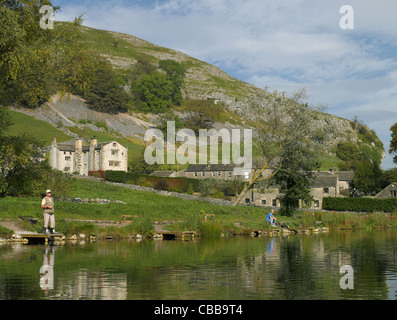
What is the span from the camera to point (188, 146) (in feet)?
544

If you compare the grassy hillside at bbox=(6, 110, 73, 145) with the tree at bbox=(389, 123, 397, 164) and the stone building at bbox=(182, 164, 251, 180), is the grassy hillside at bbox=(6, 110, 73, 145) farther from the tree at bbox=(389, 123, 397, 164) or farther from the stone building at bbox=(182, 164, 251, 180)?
the tree at bbox=(389, 123, 397, 164)

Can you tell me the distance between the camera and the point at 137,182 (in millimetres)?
90250

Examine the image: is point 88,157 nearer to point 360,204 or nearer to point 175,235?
point 360,204

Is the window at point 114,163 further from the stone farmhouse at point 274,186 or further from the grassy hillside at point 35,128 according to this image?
the grassy hillside at point 35,128

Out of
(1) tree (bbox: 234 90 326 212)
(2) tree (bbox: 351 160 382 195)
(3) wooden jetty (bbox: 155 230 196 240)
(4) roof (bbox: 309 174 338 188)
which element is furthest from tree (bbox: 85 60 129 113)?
(3) wooden jetty (bbox: 155 230 196 240)

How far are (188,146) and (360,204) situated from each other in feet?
300

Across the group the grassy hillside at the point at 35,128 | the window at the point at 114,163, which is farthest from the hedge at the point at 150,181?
the grassy hillside at the point at 35,128

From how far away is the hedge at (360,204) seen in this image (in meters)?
78.2

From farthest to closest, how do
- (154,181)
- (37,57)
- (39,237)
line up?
(154,181), (39,237), (37,57)

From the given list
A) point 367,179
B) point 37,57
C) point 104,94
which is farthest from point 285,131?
point 104,94

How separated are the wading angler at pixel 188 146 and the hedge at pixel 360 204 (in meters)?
36.4

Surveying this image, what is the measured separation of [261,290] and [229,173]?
97.1 m
